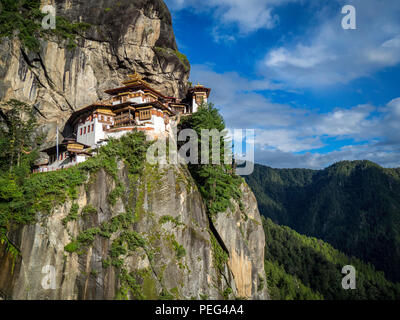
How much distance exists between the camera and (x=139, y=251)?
3114 centimetres

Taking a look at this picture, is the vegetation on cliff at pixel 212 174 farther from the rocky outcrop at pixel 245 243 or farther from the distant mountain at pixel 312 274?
the distant mountain at pixel 312 274

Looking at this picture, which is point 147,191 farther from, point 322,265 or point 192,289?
point 322,265

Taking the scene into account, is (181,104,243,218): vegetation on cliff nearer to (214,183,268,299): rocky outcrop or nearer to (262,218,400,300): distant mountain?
→ (214,183,268,299): rocky outcrop

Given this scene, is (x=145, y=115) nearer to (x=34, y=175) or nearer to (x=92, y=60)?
(x=34, y=175)

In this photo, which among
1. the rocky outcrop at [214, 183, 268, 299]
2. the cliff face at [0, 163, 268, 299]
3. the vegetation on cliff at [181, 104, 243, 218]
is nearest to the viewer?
the cliff face at [0, 163, 268, 299]

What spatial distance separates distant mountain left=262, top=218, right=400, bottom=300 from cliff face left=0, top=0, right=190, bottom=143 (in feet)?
210

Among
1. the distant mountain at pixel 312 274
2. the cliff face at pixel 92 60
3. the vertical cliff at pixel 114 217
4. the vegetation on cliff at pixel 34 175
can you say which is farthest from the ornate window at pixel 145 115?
the distant mountain at pixel 312 274

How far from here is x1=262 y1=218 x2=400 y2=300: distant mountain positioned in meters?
86.2

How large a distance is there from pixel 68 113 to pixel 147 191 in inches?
979

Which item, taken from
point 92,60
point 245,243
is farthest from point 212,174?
point 92,60

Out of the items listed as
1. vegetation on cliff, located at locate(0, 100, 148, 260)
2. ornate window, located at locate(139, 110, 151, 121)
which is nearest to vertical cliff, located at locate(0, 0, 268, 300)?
vegetation on cliff, located at locate(0, 100, 148, 260)

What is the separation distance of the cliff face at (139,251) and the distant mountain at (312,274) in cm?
4792

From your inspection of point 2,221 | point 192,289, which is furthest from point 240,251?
point 2,221

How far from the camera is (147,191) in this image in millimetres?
33844
